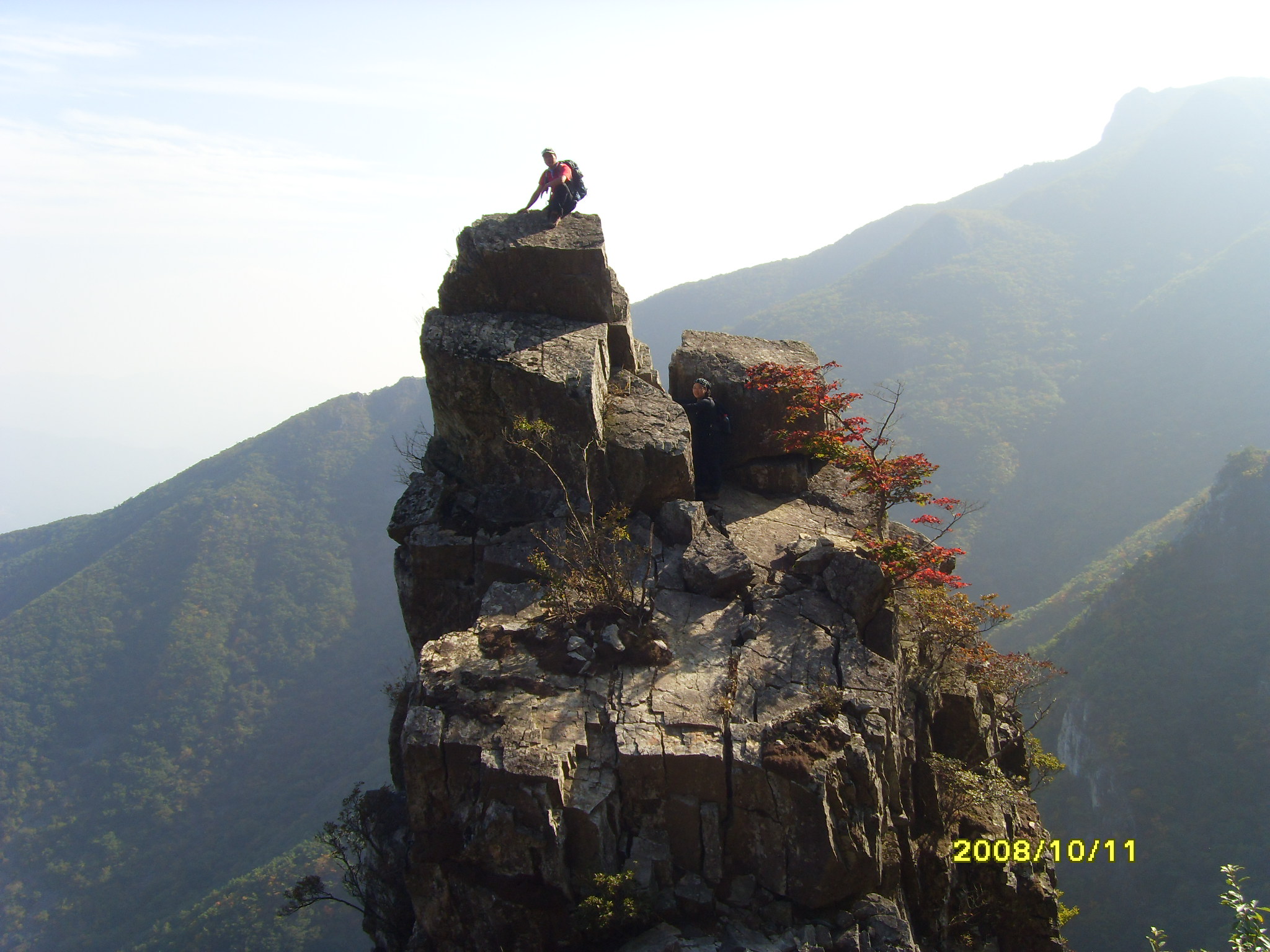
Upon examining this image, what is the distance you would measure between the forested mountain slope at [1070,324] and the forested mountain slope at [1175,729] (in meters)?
23.0

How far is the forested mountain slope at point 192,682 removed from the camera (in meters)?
64.6

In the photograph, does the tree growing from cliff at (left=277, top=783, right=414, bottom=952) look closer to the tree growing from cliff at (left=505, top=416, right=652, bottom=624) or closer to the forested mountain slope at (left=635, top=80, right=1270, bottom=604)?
the tree growing from cliff at (left=505, top=416, right=652, bottom=624)

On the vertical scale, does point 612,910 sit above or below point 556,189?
below

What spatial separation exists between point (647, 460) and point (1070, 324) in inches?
5141

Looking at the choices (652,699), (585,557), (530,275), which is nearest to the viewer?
(652,699)

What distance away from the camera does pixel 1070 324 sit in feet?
394

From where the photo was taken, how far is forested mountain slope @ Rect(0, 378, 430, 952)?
212 ft

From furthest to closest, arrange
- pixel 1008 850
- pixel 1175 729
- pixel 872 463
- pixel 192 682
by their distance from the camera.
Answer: pixel 192 682 < pixel 1175 729 < pixel 872 463 < pixel 1008 850

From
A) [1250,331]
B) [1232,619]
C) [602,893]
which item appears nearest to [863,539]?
[602,893]

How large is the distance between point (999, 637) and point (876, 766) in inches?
2706

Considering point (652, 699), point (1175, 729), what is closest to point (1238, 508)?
point (1175, 729)

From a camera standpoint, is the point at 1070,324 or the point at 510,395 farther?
the point at 1070,324

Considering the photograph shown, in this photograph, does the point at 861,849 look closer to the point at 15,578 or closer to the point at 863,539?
the point at 863,539

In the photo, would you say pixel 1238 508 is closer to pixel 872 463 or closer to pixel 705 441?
pixel 872 463
